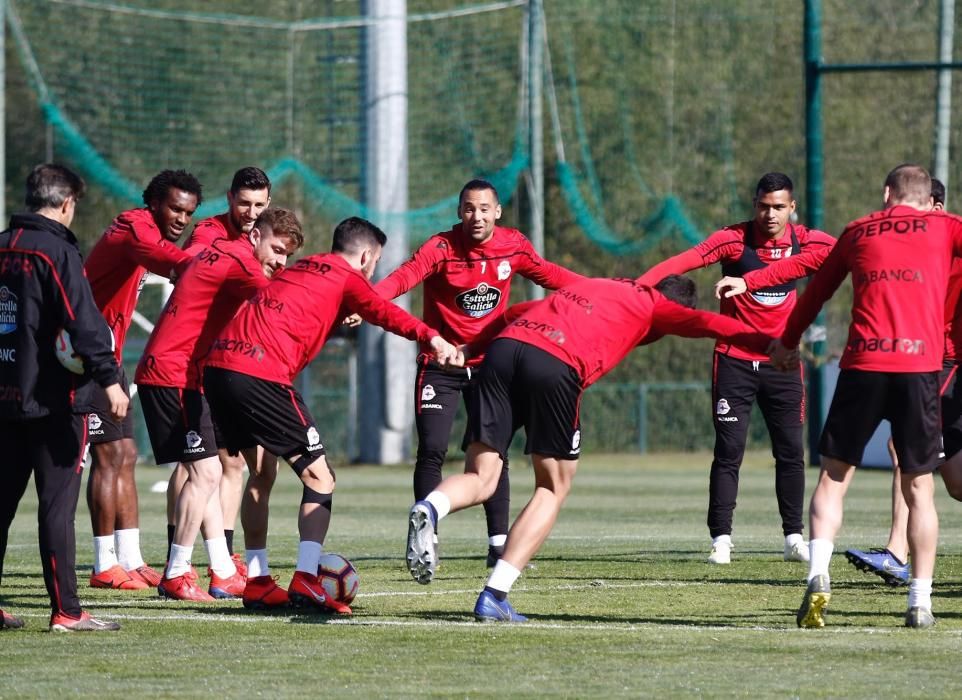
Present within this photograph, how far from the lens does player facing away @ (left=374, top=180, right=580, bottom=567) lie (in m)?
11.5

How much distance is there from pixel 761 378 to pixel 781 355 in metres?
3.52

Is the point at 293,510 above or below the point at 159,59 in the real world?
below

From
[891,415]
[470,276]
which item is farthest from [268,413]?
[891,415]

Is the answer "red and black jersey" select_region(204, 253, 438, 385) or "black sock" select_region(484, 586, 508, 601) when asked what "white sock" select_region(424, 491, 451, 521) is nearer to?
"black sock" select_region(484, 586, 508, 601)

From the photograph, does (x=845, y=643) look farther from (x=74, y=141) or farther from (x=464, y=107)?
(x=464, y=107)

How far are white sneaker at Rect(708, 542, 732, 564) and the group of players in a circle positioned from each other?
1176mm

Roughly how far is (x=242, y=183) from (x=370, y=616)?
2.72m

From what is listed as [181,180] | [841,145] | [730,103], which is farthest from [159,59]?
[181,180]

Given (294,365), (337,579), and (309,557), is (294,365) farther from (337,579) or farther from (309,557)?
(337,579)

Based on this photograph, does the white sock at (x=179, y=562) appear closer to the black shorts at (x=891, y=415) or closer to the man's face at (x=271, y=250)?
the man's face at (x=271, y=250)

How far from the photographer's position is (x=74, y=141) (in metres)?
25.5

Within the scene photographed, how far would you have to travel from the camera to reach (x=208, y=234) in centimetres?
Answer: 1038

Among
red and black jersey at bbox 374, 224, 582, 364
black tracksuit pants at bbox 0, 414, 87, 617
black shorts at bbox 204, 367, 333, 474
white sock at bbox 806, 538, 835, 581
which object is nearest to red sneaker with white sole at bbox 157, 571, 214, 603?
black shorts at bbox 204, 367, 333, 474

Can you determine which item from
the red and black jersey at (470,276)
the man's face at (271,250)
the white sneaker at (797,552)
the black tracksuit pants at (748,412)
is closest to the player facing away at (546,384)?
the man's face at (271,250)
